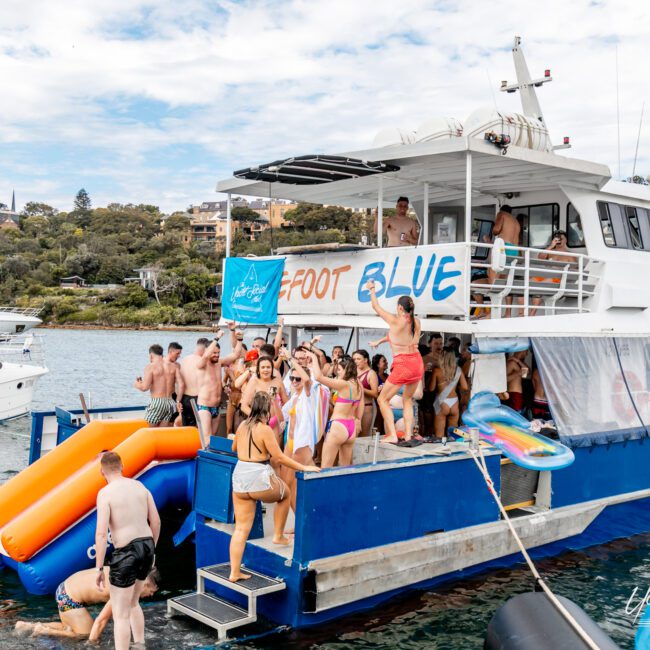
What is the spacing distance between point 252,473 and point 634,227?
8474mm

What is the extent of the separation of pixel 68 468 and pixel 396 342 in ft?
14.3

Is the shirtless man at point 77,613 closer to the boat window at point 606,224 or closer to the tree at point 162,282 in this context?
the boat window at point 606,224

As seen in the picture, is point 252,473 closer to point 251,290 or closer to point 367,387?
point 367,387

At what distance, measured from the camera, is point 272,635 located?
7844 millimetres

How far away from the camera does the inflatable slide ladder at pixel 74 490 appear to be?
29.9 ft

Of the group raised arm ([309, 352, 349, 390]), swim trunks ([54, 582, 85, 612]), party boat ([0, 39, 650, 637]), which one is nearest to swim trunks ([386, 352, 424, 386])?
party boat ([0, 39, 650, 637])

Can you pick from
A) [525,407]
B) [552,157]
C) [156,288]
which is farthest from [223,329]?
[156,288]

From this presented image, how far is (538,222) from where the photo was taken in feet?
43.0

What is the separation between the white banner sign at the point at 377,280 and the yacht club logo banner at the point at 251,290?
0.16 metres

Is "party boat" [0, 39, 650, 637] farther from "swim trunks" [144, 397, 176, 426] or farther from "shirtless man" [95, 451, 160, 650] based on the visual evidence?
"swim trunks" [144, 397, 176, 426]

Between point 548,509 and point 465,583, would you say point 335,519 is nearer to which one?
point 465,583

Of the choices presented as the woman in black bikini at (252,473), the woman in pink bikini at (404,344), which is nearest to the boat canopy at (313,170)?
the woman in pink bikini at (404,344)

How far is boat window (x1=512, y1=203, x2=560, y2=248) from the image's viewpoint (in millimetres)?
12883

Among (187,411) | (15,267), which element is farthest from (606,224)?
(15,267)
